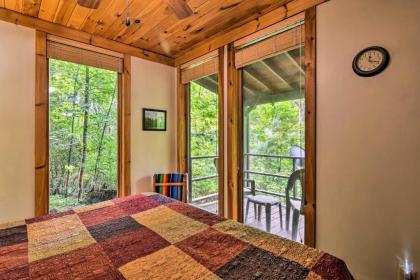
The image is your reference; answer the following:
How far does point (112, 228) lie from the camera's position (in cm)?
138

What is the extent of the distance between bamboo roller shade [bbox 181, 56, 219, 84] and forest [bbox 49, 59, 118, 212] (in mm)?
981

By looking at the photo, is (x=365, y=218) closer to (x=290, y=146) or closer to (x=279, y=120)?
(x=290, y=146)

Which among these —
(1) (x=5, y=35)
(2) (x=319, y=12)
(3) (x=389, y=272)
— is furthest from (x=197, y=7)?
(3) (x=389, y=272)

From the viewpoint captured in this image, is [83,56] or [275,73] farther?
[83,56]

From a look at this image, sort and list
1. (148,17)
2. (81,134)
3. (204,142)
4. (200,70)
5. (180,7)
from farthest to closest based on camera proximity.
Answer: (204,142) → (200,70) → (81,134) → (148,17) → (180,7)

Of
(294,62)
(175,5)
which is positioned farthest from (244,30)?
(175,5)

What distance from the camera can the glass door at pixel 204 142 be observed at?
3025 millimetres

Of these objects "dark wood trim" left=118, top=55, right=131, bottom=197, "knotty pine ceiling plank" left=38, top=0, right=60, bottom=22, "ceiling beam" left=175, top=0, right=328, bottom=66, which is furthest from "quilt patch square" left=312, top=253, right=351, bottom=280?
"knotty pine ceiling plank" left=38, top=0, right=60, bottom=22

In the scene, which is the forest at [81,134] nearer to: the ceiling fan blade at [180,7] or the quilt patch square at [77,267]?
the ceiling fan blade at [180,7]

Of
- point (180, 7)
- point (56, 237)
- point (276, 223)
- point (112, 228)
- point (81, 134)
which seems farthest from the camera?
point (81, 134)

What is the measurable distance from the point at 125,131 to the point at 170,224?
6.17 ft

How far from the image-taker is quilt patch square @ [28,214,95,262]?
43.6 inches

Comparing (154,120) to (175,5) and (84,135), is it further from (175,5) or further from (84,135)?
(175,5)

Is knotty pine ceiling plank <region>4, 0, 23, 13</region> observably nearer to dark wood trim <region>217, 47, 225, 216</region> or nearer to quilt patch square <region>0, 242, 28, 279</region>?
dark wood trim <region>217, 47, 225, 216</region>
